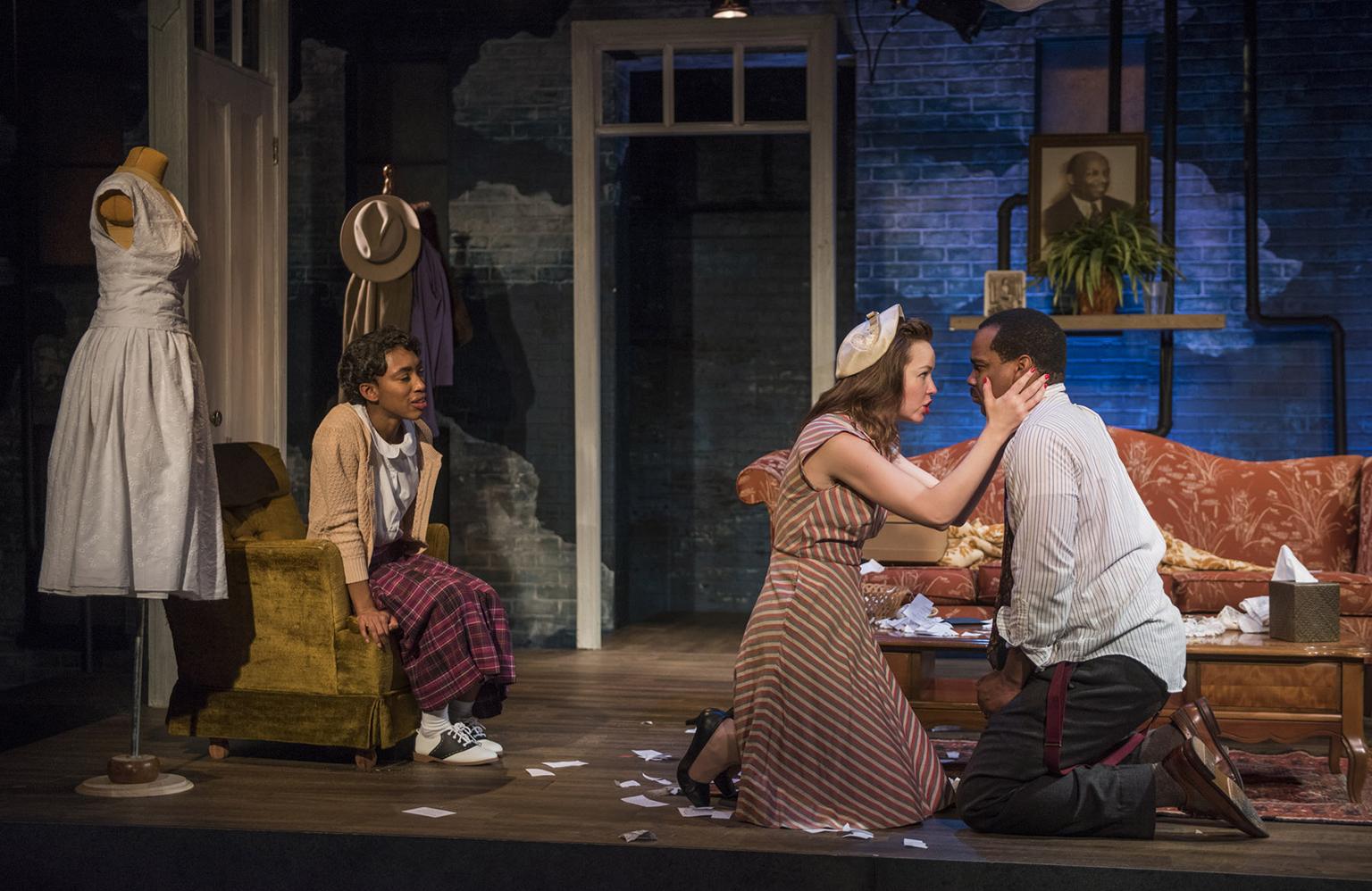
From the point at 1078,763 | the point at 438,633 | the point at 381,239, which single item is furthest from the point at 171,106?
the point at 1078,763

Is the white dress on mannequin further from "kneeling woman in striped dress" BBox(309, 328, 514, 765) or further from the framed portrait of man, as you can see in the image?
the framed portrait of man

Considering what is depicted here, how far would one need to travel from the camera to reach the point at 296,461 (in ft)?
22.0

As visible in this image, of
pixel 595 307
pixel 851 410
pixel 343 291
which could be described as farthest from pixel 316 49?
pixel 851 410

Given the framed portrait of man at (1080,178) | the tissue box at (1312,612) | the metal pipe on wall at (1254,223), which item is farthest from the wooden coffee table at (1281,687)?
the framed portrait of man at (1080,178)

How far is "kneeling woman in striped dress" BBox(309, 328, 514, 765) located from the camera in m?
4.21

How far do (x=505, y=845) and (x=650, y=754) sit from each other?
44.5 inches

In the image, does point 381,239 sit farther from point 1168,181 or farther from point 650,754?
point 1168,181

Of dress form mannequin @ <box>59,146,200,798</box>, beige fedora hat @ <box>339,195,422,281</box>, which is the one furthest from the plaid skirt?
beige fedora hat @ <box>339,195,422,281</box>

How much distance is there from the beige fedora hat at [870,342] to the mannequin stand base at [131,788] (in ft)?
6.78

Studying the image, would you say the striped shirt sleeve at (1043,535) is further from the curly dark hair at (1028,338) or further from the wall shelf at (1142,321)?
the wall shelf at (1142,321)

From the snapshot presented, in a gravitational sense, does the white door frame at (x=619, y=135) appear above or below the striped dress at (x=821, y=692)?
above

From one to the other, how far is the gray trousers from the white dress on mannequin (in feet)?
7.06

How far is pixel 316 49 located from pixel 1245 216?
13.8 feet

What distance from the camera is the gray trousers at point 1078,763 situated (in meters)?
3.30
